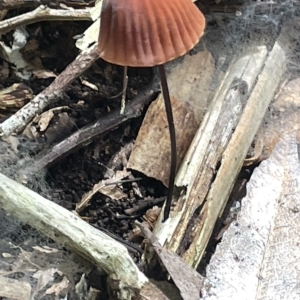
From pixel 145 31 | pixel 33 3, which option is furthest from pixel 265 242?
pixel 33 3

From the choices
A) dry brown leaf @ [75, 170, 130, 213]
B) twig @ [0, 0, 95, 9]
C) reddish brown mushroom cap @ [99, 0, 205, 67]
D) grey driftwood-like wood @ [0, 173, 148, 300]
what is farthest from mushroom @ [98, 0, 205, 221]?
twig @ [0, 0, 95, 9]

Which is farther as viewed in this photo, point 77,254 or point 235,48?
point 235,48

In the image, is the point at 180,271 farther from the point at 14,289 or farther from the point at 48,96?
the point at 48,96

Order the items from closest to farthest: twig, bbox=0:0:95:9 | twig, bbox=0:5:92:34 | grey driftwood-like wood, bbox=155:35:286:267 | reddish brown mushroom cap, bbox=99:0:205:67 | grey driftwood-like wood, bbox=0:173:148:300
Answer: reddish brown mushroom cap, bbox=99:0:205:67 → grey driftwood-like wood, bbox=0:173:148:300 → grey driftwood-like wood, bbox=155:35:286:267 → twig, bbox=0:5:92:34 → twig, bbox=0:0:95:9

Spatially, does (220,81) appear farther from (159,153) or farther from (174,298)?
(174,298)

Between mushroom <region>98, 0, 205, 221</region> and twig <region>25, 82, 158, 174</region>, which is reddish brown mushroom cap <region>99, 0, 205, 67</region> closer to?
mushroom <region>98, 0, 205, 221</region>

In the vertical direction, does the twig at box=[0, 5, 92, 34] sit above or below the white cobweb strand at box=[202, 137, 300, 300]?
above

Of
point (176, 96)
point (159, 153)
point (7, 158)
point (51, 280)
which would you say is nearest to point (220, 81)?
point (176, 96)
